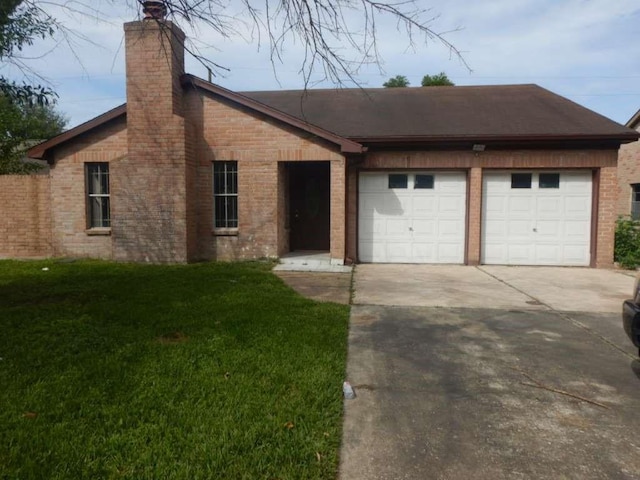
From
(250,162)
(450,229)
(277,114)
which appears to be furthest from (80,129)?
(450,229)

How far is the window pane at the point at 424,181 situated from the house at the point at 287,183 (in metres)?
0.04

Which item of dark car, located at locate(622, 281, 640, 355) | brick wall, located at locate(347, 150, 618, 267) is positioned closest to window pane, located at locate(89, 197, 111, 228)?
brick wall, located at locate(347, 150, 618, 267)

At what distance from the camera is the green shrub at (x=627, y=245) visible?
11781mm

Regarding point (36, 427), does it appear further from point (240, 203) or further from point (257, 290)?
point (240, 203)

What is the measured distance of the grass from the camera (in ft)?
9.30

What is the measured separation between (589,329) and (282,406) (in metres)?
4.51

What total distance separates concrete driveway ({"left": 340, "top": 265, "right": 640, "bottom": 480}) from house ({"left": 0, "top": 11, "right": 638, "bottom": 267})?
4.63 metres

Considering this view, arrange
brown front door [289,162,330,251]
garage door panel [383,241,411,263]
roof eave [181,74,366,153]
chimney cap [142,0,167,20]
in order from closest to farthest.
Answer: chimney cap [142,0,167,20], roof eave [181,74,366,153], garage door panel [383,241,411,263], brown front door [289,162,330,251]

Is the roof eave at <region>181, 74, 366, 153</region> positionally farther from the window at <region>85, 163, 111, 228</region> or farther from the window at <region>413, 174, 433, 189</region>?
the window at <region>85, 163, 111, 228</region>

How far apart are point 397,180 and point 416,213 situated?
1.02 meters

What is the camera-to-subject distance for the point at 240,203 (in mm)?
11758

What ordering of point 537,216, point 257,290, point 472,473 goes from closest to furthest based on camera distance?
point 472,473
point 257,290
point 537,216

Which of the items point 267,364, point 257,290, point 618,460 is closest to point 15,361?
point 267,364

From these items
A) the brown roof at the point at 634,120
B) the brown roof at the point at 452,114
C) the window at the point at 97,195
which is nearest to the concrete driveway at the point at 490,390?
the brown roof at the point at 452,114
